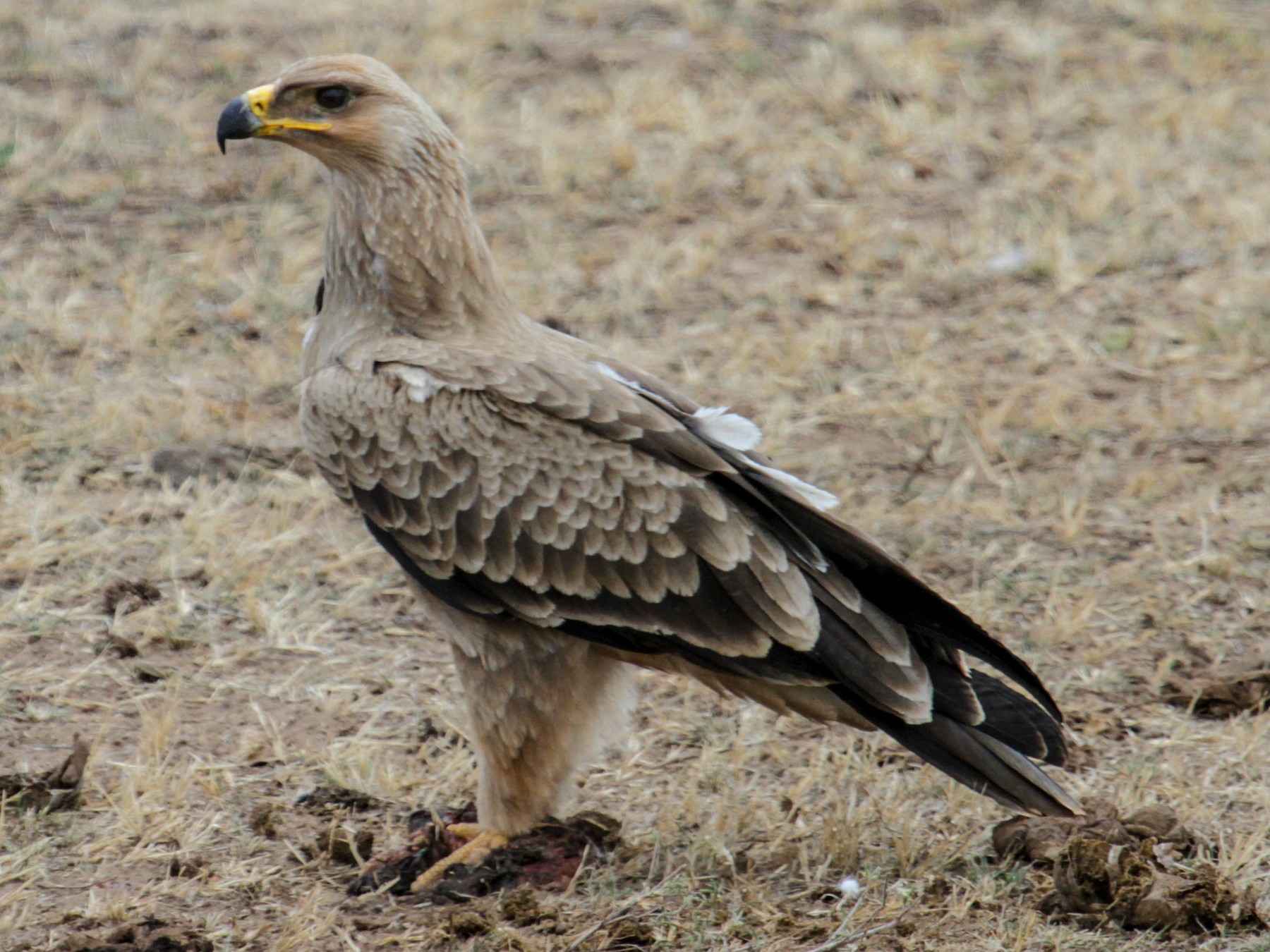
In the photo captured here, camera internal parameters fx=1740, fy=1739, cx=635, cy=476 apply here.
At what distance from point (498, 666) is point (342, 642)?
3.48ft

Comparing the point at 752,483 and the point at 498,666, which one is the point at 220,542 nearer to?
the point at 498,666

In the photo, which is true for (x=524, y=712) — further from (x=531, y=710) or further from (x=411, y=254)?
(x=411, y=254)

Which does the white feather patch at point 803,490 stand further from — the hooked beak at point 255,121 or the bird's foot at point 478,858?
the hooked beak at point 255,121

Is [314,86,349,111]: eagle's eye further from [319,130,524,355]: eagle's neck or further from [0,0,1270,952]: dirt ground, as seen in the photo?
[0,0,1270,952]: dirt ground

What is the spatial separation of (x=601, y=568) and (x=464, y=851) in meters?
0.75

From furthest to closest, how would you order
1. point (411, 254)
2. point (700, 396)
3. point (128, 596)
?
point (700, 396), point (128, 596), point (411, 254)

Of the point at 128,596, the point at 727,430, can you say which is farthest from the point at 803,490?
the point at 128,596

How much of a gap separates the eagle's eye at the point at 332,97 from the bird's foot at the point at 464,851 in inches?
70.5

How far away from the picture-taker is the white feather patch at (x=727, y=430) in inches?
161

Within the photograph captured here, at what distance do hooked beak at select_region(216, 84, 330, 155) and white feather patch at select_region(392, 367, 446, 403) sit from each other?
0.71m

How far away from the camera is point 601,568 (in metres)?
3.96

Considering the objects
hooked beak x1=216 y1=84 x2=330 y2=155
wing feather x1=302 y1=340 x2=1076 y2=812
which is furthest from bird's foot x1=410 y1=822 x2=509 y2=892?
hooked beak x1=216 y1=84 x2=330 y2=155

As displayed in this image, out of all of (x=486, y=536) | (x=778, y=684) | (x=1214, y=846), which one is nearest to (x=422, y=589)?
(x=486, y=536)

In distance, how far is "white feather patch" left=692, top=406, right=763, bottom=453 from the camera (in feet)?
13.4
